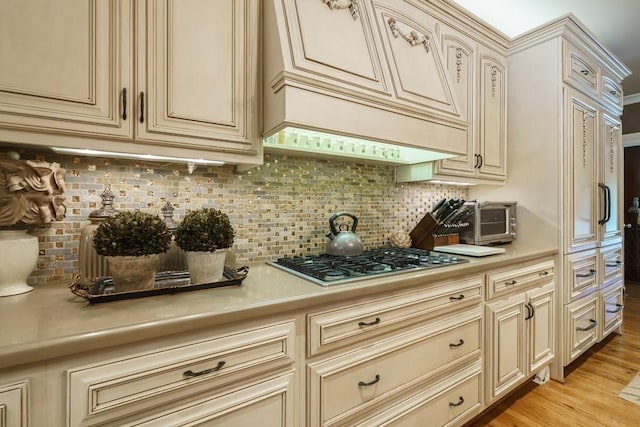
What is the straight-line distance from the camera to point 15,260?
3.15 ft

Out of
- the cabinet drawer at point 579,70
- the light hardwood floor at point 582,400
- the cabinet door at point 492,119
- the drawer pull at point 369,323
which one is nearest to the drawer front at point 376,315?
the drawer pull at point 369,323

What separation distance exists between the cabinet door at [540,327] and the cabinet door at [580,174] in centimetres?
41

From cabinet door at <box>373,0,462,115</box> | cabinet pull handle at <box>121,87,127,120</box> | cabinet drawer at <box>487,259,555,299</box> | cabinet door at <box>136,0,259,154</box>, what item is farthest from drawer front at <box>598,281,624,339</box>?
cabinet pull handle at <box>121,87,127,120</box>

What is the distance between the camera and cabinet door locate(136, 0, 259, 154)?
3.45ft

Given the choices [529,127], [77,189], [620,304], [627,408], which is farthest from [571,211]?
[77,189]

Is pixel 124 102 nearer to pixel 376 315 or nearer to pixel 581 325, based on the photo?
pixel 376 315

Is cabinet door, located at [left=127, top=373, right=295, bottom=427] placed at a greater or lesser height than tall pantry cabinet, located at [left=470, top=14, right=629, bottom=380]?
lesser

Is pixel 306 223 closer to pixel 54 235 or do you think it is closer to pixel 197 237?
pixel 197 237

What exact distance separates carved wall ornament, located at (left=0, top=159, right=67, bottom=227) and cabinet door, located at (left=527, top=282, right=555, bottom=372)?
8.01 feet

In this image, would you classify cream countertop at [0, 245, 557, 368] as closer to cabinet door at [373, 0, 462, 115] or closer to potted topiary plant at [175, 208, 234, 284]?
potted topiary plant at [175, 208, 234, 284]

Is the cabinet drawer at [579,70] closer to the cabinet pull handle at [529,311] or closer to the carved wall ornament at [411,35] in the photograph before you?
the carved wall ornament at [411,35]

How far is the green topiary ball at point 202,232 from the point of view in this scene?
107 centimetres

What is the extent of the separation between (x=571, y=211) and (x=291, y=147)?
2066 mm

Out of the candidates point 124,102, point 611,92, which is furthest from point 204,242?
point 611,92
